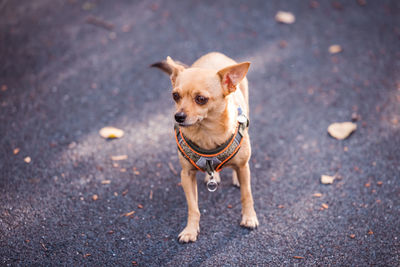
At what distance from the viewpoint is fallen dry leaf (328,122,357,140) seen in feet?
15.8

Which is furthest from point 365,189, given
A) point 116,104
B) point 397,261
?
point 116,104

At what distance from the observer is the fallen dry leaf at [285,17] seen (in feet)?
23.0

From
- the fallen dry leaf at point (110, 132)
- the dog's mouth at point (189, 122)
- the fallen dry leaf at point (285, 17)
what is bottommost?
the fallen dry leaf at point (110, 132)

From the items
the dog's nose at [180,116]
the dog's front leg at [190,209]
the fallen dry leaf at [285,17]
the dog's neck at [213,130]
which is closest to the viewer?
the dog's nose at [180,116]

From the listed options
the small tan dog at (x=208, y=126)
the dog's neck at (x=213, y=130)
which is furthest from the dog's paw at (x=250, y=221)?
the dog's neck at (x=213, y=130)

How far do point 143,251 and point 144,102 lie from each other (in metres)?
2.73

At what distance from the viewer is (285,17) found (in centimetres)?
707

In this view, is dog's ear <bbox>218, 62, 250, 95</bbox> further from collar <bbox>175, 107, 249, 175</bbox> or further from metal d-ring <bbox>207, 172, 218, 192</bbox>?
metal d-ring <bbox>207, 172, 218, 192</bbox>

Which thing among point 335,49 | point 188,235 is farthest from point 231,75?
point 335,49

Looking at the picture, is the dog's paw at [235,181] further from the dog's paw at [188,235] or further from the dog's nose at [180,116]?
the dog's nose at [180,116]

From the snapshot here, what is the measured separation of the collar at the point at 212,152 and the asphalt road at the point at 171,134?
0.92m

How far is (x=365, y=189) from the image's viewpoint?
4121 millimetres

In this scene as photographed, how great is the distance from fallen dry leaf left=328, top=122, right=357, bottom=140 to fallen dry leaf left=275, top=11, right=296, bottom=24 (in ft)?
10.1

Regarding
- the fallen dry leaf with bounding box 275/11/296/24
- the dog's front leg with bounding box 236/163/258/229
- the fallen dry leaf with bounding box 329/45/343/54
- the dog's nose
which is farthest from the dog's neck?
the fallen dry leaf with bounding box 275/11/296/24
